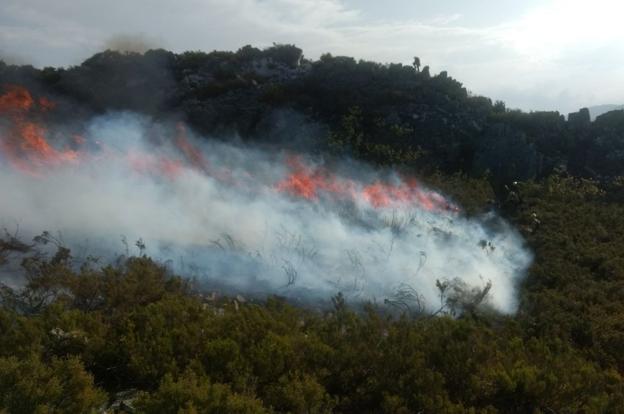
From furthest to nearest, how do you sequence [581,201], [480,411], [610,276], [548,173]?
[548,173] → [581,201] → [610,276] → [480,411]

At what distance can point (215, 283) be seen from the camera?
10.8 m

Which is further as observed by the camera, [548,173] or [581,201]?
[548,173]

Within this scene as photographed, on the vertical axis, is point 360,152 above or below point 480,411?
above

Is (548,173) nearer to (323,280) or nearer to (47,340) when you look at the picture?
(323,280)

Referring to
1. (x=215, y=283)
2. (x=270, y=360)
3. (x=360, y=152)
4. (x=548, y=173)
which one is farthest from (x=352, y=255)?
(x=548, y=173)

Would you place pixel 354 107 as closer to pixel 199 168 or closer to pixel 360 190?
pixel 360 190

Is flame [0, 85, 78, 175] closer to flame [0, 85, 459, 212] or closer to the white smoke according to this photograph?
flame [0, 85, 459, 212]

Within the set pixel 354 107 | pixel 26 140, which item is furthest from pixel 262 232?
pixel 354 107

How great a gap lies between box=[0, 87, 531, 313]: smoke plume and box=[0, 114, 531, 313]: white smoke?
0.12 feet

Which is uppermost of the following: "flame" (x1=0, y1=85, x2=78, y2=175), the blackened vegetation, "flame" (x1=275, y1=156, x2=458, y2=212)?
"flame" (x1=0, y1=85, x2=78, y2=175)

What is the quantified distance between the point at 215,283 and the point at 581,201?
1247 cm

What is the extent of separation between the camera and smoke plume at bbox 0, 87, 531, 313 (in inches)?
448

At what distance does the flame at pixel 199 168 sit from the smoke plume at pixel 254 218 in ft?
0.18

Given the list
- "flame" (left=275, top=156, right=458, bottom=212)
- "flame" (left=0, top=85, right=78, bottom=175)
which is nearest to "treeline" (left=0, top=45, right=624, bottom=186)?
"flame" (left=0, top=85, right=78, bottom=175)
